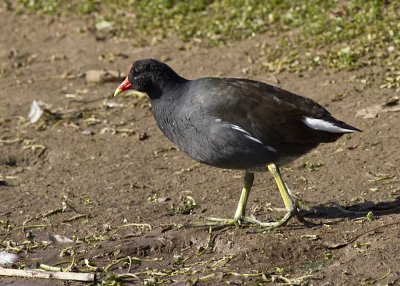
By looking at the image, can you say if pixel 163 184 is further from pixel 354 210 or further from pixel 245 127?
pixel 354 210

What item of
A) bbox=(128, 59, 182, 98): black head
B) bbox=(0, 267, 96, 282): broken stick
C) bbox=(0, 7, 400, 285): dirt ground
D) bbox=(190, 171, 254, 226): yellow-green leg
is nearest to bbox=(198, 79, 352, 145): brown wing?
bbox=(128, 59, 182, 98): black head

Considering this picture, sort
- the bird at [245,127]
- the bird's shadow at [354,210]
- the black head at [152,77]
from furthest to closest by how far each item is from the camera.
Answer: the black head at [152,77]
the bird's shadow at [354,210]
the bird at [245,127]

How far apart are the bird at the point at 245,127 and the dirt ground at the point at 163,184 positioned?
38 cm

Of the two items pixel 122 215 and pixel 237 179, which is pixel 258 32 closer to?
pixel 237 179

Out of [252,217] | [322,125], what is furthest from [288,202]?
[322,125]

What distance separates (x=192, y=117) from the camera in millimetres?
5941

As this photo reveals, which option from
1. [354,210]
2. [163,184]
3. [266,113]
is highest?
[266,113]

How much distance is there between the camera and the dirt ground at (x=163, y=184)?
559 cm

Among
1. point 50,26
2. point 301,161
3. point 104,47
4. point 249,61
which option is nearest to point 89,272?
point 301,161

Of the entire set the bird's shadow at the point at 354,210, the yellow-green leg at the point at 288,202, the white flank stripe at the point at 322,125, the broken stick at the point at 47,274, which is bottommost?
the broken stick at the point at 47,274

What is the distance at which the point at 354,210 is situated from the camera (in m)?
6.23

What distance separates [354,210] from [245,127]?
40.3 inches

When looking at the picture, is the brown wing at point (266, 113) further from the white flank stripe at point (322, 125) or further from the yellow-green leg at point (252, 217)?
the yellow-green leg at point (252, 217)

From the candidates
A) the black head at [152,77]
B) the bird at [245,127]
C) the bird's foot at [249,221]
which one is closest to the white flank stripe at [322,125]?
the bird at [245,127]
